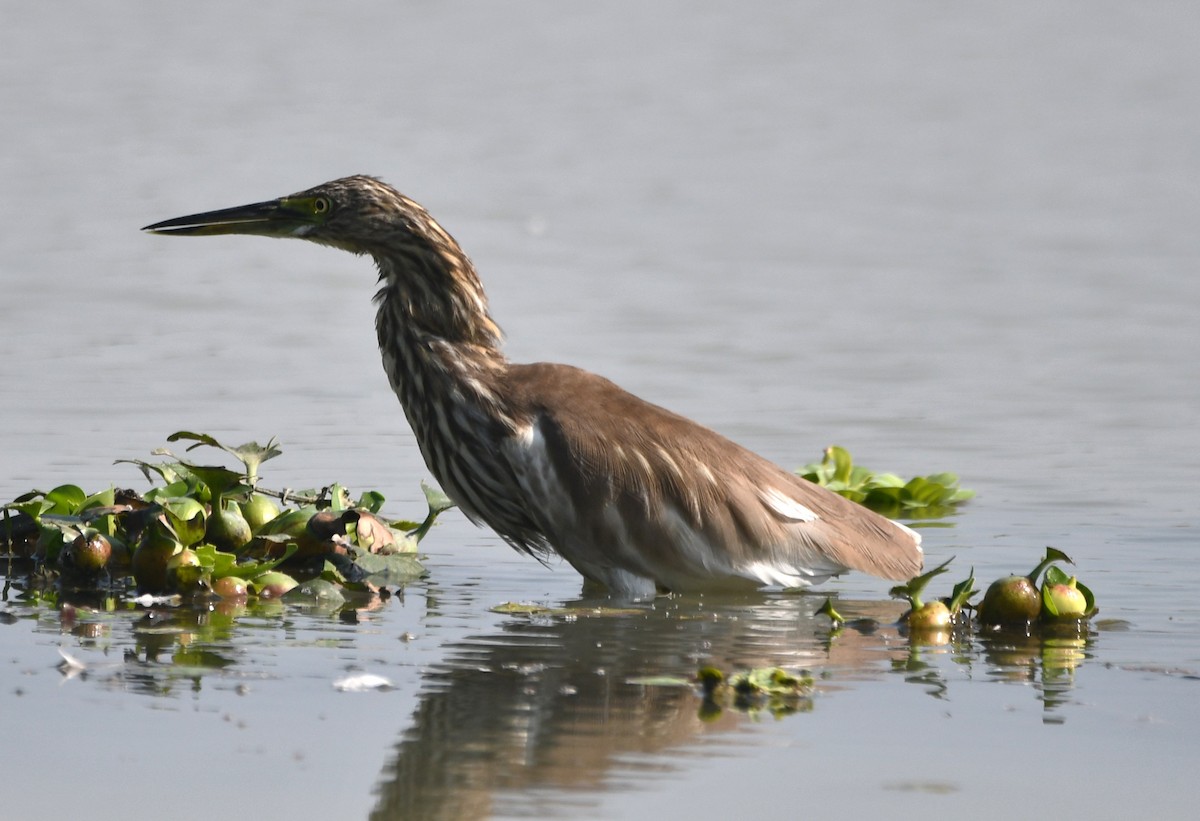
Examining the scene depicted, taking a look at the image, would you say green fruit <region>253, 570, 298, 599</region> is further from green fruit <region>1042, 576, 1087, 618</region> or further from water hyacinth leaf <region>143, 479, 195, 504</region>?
green fruit <region>1042, 576, 1087, 618</region>

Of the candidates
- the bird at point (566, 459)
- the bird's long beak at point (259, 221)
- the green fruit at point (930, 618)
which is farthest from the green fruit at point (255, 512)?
the green fruit at point (930, 618)

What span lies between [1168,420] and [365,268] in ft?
20.2

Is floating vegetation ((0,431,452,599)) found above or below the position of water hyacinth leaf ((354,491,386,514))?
below

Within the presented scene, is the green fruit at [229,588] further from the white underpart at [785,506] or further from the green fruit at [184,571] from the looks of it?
the white underpart at [785,506]

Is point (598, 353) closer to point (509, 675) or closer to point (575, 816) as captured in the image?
point (509, 675)

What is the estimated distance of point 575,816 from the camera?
428 centimetres

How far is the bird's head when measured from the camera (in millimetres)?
7445

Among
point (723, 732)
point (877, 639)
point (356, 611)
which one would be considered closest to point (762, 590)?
point (877, 639)

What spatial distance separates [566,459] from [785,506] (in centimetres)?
89

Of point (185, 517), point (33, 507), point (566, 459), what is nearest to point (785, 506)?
point (566, 459)

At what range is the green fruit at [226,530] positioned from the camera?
22.5ft

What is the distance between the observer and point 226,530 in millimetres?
6840

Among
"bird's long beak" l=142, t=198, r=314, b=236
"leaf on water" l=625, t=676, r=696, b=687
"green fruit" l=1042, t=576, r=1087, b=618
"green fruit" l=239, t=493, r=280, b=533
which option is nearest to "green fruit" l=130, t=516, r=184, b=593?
"green fruit" l=239, t=493, r=280, b=533

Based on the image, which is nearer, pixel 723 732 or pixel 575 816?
pixel 575 816
